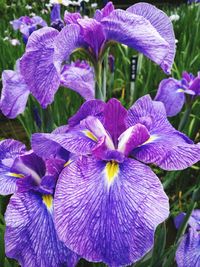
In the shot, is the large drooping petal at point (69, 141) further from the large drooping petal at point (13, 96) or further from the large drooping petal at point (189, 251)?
the large drooping petal at point (189, 251)

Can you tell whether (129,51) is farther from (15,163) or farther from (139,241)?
(139,241)

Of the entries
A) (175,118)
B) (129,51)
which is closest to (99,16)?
(175,118)

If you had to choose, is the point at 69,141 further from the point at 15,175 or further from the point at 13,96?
the point at 13,96

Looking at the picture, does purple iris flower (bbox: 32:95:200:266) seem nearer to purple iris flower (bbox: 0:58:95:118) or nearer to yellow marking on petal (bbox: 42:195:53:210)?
yellow marking on petal (bbox: 42:195:53:210)

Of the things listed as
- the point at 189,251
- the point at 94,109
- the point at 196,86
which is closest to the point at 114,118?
the point at 94,109

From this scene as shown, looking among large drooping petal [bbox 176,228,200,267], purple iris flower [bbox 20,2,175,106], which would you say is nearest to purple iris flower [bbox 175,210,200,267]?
large drooping petal [bbox 176,228,200,267]
